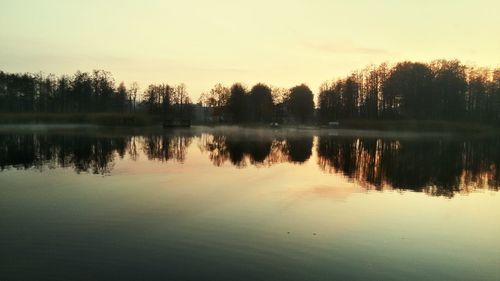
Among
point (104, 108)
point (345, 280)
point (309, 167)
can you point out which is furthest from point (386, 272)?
point (104, 108)

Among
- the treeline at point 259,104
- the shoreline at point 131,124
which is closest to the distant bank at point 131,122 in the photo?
the shoreline at point 131,124

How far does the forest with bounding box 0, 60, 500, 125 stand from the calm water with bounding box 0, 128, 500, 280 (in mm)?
69725

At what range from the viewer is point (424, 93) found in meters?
87.6

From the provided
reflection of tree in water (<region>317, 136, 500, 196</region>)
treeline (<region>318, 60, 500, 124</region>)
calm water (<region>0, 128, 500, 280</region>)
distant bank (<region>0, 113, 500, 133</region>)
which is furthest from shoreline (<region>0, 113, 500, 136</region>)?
calm water (<region>0, 128, 500, 280</region>)

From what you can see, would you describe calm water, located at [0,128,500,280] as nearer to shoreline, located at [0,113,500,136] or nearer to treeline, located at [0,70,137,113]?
shoreline, located at [0,113,500,136]

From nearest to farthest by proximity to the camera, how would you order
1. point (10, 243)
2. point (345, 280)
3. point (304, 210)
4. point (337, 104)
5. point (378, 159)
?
1. point (345, 280)
2. point (10, 243)
3. point (304, 210)
4. point (378, 159)
5. point (337, 104)

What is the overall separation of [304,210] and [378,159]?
64.2 ft

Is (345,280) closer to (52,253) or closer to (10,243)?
(52,253)

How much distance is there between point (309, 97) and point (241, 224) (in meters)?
104

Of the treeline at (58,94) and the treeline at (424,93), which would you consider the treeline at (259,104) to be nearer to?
the treeline at (424,93)

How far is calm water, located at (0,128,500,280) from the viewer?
899 cm

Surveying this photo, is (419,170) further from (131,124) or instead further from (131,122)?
(131,124)

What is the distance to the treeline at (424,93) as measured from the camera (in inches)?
3455

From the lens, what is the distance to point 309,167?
27516mm
